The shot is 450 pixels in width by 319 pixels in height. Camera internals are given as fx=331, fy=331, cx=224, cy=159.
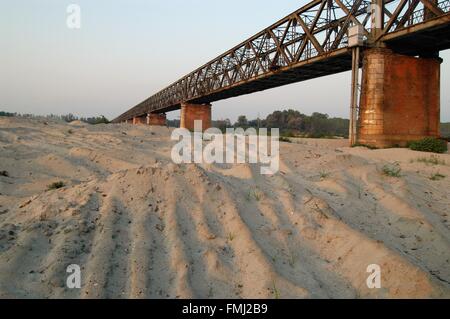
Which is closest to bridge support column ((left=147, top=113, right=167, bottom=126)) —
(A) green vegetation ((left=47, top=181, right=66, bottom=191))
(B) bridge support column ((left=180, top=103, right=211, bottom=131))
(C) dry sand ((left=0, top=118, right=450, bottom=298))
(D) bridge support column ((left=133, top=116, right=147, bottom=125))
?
(D) bridge support column ((left=133, top=116, right=147, bottom=125))

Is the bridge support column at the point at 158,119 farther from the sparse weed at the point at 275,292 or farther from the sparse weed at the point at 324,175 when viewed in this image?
the sparse weed at the point at 275,292

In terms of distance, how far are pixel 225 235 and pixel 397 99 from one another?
10792 mm

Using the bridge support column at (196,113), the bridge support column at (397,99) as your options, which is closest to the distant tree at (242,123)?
the bridge support column at (196,113)

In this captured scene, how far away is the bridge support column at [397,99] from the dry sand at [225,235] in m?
6.60

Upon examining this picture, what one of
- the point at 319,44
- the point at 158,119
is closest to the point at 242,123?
the point at 158,119

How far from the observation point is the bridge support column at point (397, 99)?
1170 centimetres

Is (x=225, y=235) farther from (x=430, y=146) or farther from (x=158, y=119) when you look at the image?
(x=158, y=119)

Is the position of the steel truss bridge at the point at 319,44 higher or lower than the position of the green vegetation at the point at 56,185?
higher

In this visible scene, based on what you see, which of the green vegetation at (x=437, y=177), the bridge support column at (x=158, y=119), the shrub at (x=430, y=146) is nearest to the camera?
the green vegetation at (x=437, y=177)

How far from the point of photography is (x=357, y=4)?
1323cm
